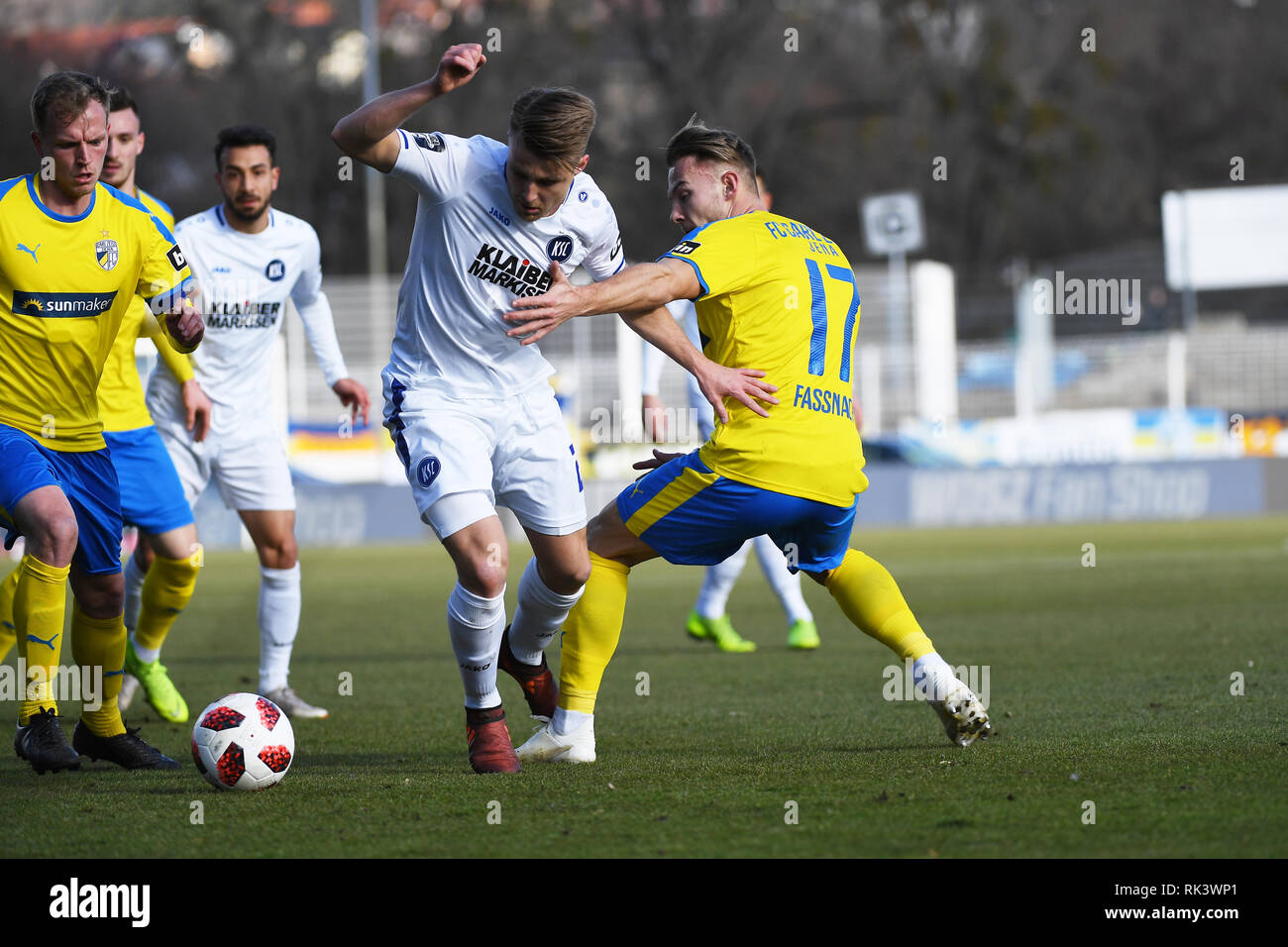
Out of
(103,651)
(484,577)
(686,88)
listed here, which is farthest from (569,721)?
(686,88)

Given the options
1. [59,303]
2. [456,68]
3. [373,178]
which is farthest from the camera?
[373,178]

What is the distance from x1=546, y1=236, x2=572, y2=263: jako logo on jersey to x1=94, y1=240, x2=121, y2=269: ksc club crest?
1567mm

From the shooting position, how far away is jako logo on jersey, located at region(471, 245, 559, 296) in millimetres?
5508

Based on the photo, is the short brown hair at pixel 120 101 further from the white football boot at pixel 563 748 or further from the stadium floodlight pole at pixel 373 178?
the stadium floodlight pole at pixel 373 178

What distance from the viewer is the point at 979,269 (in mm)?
43812

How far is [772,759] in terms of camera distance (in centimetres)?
562

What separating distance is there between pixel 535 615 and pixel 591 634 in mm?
340

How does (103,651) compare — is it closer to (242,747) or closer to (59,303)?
(242,747)

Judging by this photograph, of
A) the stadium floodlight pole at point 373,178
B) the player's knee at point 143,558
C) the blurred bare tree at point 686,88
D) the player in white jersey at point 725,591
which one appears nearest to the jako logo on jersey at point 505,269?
the player's knee at point 143,558

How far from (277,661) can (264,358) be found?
1.48 metres

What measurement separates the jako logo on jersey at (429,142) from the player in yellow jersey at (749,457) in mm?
634

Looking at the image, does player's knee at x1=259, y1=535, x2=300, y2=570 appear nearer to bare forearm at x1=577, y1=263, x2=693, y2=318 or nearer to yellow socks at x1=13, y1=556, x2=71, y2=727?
yellow socks at x1=13, y1=556, x2=71, y2=727
